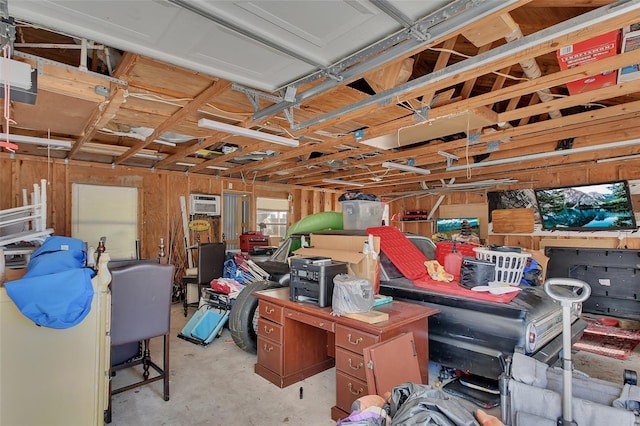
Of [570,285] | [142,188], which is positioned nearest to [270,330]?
[570,285]

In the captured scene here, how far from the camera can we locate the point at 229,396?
279 centimetres

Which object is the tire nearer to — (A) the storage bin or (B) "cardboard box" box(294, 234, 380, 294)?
(B) "cardboard box" box(294, 234, 380, 294)

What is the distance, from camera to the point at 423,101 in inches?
122

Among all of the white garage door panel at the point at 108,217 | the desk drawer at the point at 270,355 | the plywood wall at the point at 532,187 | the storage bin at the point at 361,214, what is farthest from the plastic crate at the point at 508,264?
the white garage door panel at the point at 108,217

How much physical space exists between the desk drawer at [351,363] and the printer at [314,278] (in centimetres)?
42

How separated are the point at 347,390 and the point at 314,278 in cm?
83

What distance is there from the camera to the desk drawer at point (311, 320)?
2.42 metres

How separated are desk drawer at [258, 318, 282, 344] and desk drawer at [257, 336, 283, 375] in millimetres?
45

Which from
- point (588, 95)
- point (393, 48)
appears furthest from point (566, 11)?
point (393, 48)

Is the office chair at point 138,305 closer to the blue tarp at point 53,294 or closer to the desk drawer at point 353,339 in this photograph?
the blue tarp at point 53,294

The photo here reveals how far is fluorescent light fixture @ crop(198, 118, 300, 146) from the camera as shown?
3302mm

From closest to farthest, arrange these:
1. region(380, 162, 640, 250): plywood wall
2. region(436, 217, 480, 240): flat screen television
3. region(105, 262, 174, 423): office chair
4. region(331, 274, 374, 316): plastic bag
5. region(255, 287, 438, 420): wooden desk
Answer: region(255, 287, 438, 420): wooden desk < region(331, 274, 374, 316): plastic bag < region(105, 262, 174, 423): office chair < region(380, 162, 640, 250): plywood wall < region(436, 217, 480, 240): flat screen television

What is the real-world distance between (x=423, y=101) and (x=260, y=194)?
544 centimetres

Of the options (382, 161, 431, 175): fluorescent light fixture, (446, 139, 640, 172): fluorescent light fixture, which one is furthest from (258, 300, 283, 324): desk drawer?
(446, 139, 640, 172): fluorescent light fixture
